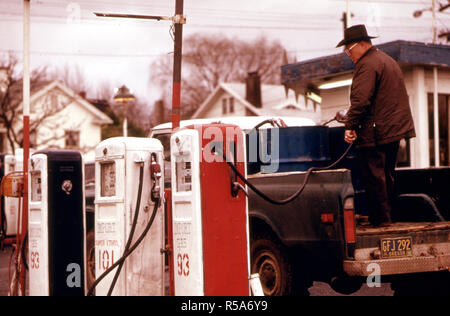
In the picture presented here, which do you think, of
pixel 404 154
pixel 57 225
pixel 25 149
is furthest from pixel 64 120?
pixel 57 225

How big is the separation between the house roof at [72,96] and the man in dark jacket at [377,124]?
37354 millimetres

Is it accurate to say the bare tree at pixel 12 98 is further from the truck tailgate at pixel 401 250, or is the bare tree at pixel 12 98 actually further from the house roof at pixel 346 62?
the truck tailgate at pixel 401 250

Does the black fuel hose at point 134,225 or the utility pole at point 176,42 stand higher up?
the utility pole at point 176,42

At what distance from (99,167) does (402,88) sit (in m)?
3.27

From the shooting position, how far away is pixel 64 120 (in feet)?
155

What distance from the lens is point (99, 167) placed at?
665 cm

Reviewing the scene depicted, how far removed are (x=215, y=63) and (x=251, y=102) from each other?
19.9 m

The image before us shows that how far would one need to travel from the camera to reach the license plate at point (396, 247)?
22.5ft

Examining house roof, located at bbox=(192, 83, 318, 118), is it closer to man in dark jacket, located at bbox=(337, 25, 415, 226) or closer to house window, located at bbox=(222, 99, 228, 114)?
house window, located at bbox=(222, 99, 228, 114)

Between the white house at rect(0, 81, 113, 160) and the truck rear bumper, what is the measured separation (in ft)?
117

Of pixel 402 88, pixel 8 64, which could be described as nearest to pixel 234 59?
pixel 8 64

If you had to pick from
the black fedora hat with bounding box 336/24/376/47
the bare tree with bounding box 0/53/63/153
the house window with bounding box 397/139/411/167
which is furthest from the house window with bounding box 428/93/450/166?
the bare tree with bounding box 0/53/63/153

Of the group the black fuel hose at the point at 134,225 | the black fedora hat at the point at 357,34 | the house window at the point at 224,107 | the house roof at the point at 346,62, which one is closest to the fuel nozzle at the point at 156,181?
the black fuel hose at the point at 134,225
